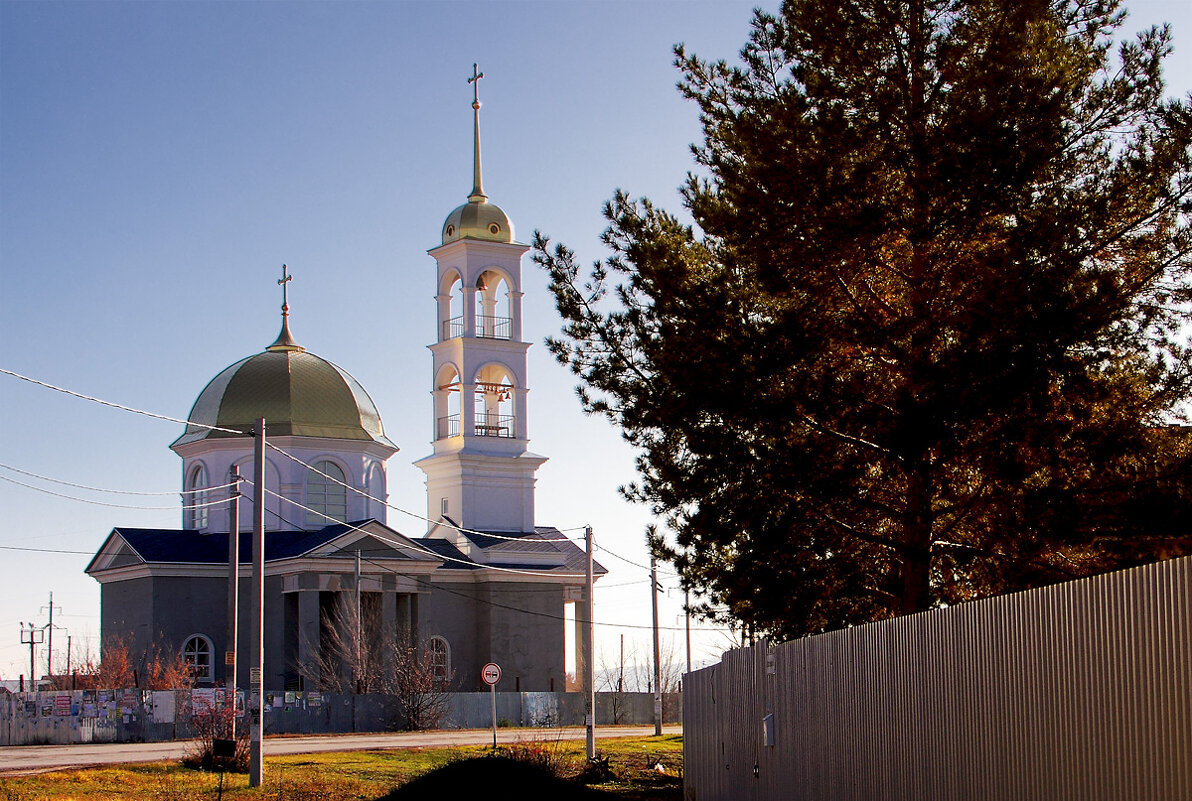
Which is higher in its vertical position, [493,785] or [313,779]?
[493,785]

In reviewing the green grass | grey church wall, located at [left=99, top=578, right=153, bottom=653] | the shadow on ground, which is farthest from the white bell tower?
the shadow on ground

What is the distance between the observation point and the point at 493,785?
20.1 metres

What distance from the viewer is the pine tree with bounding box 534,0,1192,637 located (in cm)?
1435

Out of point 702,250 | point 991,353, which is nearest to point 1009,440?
point 991,353

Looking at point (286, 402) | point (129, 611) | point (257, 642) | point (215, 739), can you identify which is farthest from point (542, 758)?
point (286, 402)

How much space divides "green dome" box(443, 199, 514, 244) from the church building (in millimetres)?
66

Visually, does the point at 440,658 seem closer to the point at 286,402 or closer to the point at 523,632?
the point at 523,632

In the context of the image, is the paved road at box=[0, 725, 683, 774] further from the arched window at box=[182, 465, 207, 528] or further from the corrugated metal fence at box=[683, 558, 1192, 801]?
the corrugated metal fence at box=[683, 558, 1192, 801]

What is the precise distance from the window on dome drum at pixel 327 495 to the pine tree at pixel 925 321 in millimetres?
39059

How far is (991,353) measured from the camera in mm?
14180

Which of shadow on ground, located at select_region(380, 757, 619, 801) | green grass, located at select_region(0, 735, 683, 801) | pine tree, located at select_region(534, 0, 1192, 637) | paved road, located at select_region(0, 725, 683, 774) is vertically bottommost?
paved road, located at select_region(0, 725, 683, 774)

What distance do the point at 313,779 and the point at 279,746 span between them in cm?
1179

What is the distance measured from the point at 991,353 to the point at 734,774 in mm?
6853

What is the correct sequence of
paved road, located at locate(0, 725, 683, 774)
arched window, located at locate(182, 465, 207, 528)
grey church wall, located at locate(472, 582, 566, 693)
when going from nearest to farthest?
paved road, located at locate(0, 725, 683, 774) → grey church wall, located at locate(472, 582, 566, 693) → arched window, located at locate(182, 465, 207, 528)
